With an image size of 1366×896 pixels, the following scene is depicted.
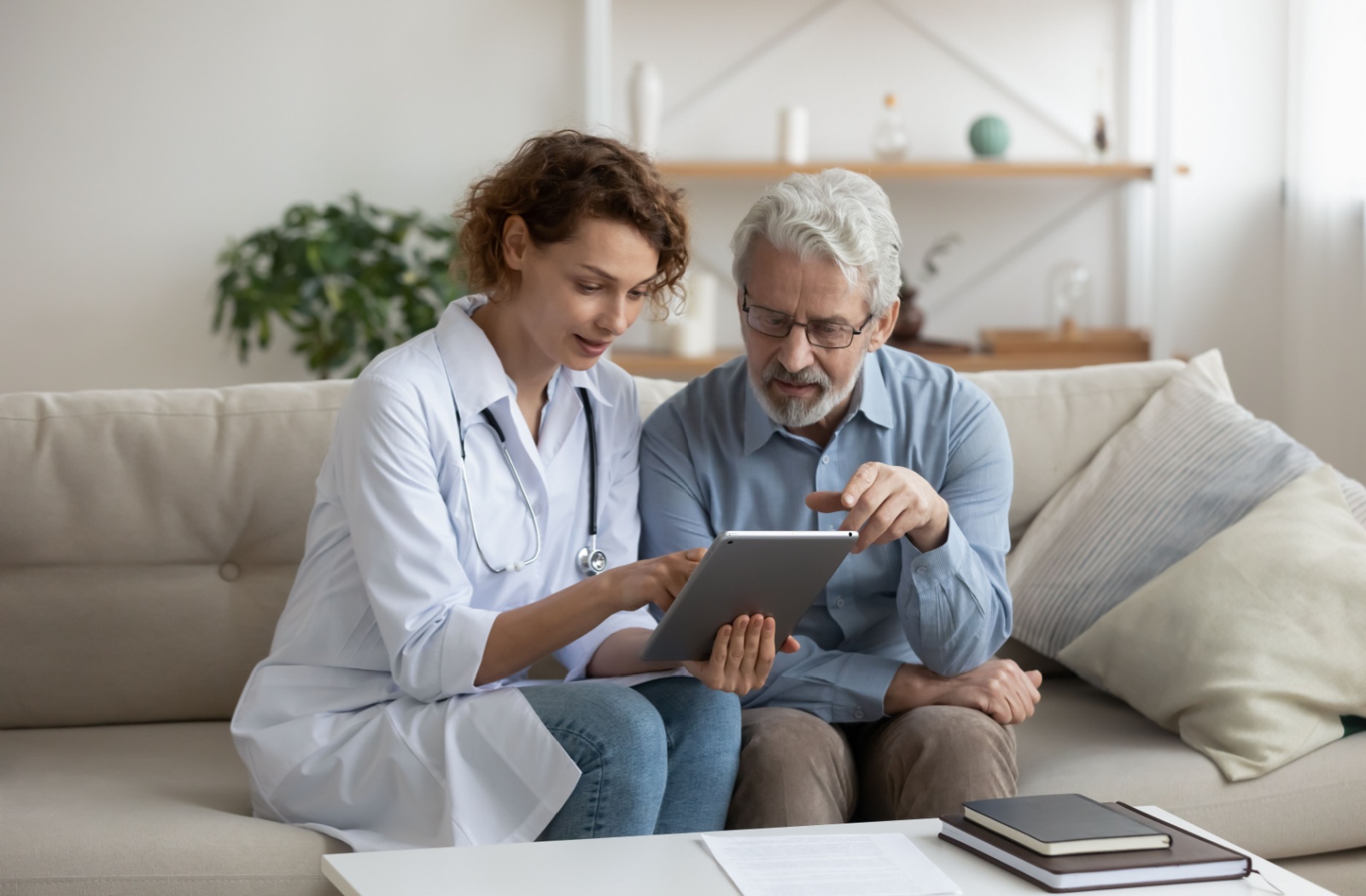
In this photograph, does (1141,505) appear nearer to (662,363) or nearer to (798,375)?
(798,375)

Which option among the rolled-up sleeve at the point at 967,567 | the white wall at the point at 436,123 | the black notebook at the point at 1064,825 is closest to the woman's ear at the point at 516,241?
the rolled-up sleeve at the point at 967,567

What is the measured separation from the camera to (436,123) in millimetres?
3816

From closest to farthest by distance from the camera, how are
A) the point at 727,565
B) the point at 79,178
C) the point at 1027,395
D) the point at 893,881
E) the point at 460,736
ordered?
the point at 893,881 < the point at 727,565 < the point at 460,736 < the point at 1027,395 < the point at 79,178

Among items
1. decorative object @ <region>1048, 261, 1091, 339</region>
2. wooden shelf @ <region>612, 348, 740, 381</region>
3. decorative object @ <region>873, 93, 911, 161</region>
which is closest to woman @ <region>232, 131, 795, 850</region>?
wooden shelf @ <region>612, 348, 740, 381</region>

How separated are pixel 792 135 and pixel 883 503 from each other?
2.33 meters

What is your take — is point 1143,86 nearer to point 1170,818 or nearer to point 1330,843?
point 1330,843

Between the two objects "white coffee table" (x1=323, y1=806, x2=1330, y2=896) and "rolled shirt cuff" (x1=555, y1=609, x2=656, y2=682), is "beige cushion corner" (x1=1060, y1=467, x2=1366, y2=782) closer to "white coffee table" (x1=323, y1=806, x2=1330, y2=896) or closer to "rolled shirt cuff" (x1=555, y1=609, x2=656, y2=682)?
"white coffee table" (x1=323, y1=806, x2=1330, y2=896)

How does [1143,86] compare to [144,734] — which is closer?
[144,734]

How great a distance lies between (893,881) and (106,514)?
4.27 ft

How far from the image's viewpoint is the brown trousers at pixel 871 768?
1497mm

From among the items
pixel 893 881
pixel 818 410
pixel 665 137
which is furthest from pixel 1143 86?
pixel 893 881

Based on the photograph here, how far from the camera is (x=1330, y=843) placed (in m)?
1.68

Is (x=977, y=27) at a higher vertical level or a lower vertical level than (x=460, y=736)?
higher

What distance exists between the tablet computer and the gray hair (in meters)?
0.44
